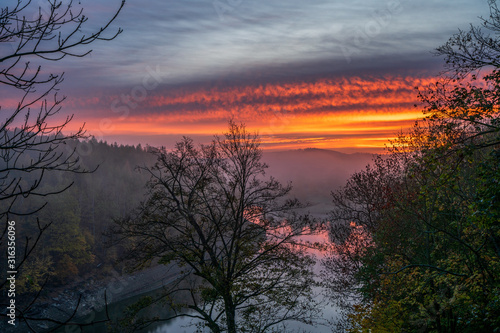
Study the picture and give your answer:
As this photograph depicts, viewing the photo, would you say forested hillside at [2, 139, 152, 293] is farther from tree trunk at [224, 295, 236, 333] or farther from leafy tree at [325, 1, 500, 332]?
leafy tree at [325, 1, 500, 332]

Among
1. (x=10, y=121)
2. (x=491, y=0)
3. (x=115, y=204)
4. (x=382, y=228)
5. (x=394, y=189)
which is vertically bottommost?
(x=115, y=204)

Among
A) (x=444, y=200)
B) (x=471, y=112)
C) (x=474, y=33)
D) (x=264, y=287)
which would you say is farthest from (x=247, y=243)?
(x=474, y=33)

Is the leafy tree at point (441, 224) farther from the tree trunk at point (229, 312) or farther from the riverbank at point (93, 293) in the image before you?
the riverbank at point (93, 293)

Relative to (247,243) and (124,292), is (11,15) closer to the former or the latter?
(247,243)

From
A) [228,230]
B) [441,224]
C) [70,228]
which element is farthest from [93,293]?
[441,224]

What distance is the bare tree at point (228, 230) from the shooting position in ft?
55.9

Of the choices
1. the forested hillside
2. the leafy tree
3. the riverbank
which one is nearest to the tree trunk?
the leafy tree

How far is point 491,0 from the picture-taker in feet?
40.1

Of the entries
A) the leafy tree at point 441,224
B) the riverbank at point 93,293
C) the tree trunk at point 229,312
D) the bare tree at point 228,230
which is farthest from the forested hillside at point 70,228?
the leafy tree at point 441,224

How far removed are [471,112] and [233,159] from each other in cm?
1130

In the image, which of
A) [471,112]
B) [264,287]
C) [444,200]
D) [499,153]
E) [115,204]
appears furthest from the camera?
[115,204]

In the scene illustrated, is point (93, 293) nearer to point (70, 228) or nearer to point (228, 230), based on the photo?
point (70, 228)

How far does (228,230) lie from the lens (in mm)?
19281

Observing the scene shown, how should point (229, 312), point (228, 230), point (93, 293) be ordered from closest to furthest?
1. point (229, 312)
2. point (228, 230)
3. point (93, 293)
